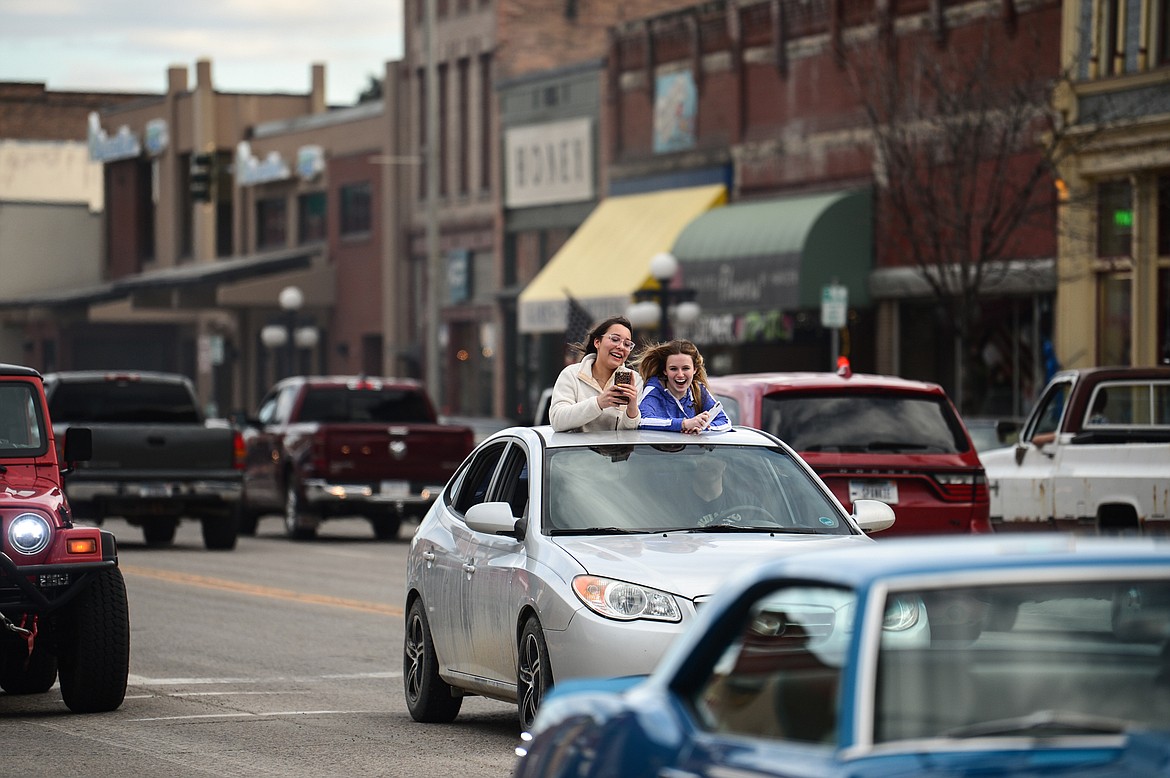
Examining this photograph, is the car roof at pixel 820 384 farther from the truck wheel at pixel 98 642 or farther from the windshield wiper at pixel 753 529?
the truck wheel at pixel 98 642

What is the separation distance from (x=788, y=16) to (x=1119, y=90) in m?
10.3

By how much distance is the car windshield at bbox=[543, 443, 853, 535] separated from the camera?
394 inches

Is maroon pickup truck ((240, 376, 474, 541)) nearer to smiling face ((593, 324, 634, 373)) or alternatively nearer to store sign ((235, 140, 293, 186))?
smiling face ((593, 324, 634, 373))

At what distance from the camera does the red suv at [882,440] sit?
576 inches

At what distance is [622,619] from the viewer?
9078 mm

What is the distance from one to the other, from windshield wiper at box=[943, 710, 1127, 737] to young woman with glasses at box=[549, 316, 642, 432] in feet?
20.1

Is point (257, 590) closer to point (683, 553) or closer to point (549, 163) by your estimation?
point (683, 553)

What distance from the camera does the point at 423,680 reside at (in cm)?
1101

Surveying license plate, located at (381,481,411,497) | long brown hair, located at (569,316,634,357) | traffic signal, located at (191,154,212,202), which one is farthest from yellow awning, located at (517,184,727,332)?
long brown hair, located at (569,316,634,357)

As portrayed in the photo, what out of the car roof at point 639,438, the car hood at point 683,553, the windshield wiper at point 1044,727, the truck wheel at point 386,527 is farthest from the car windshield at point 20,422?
the truck wheel at point 386,527

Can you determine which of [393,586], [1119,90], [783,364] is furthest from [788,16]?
[393,586]

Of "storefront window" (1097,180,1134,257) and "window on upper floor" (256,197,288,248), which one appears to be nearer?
"storefront window" (1097,180,1134,257)

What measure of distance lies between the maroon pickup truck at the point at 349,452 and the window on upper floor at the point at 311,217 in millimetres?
34313

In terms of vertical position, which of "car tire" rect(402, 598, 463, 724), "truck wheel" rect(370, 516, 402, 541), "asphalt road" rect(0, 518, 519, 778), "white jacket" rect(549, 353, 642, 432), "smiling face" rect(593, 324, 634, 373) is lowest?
"truck wheel" rect(370, 516, 402, 541)
